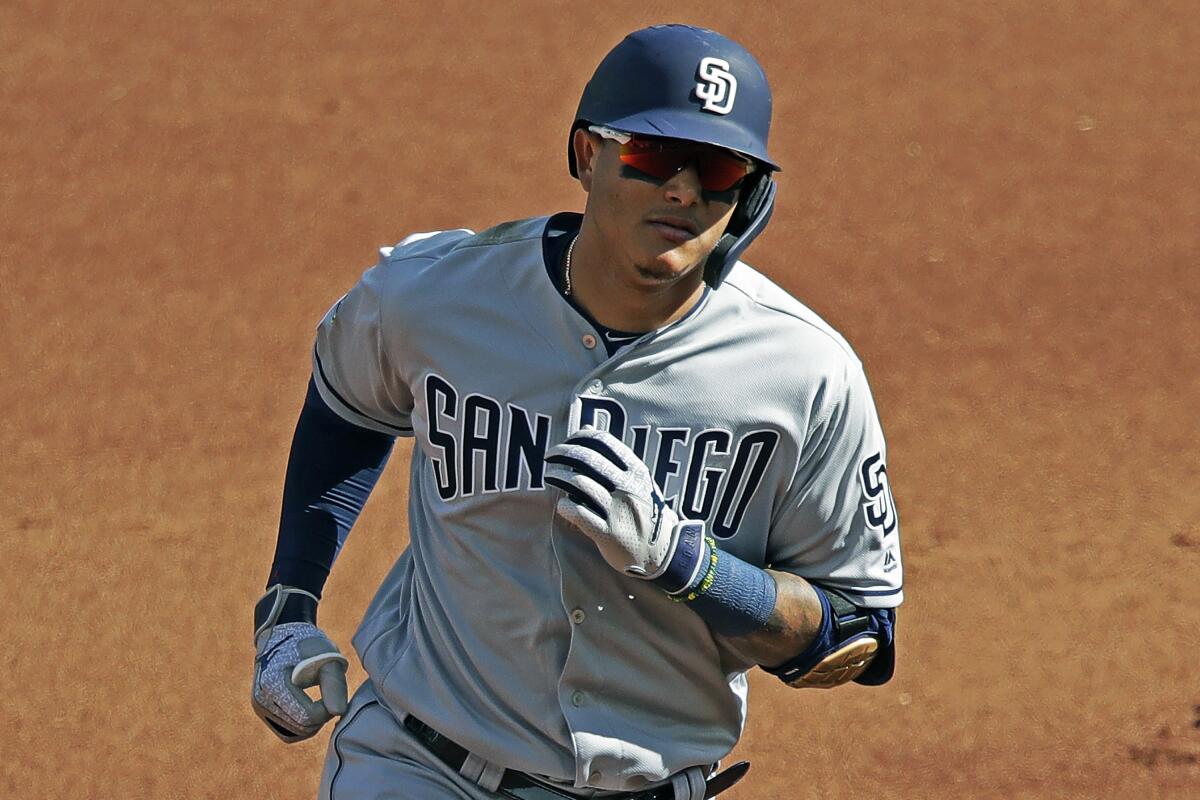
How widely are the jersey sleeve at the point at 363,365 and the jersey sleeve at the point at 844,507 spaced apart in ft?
2.55

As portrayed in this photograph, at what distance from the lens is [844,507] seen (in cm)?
303

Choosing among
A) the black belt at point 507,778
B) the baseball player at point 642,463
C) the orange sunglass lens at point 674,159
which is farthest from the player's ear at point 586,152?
the black belt at point 507,778

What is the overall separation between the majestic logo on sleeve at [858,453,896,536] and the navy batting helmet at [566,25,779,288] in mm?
415

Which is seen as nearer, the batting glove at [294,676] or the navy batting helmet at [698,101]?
the navy batting helmet at [698,101]

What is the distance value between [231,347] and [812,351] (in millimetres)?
4997

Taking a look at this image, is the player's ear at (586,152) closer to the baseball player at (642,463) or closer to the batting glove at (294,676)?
the baseball player at (642,463)

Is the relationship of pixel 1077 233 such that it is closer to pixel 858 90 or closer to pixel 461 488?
pixel 858 90

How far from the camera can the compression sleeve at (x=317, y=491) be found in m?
3.49

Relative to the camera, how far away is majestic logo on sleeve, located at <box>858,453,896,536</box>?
3.04 m

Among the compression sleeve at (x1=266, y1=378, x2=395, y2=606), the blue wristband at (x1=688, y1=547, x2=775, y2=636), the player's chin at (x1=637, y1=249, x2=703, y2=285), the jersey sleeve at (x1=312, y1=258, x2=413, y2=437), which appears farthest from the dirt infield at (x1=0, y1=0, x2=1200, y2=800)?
the player's chin at (x1=637, y1=249, x2=703, y2=285)

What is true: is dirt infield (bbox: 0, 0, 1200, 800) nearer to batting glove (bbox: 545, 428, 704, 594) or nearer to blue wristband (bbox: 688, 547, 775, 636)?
blue wristband (bbox: 688, 547, 775, 636)

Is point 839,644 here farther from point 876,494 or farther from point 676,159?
point 676,159

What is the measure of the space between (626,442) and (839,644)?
0.51 meters

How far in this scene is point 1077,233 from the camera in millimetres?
8367
